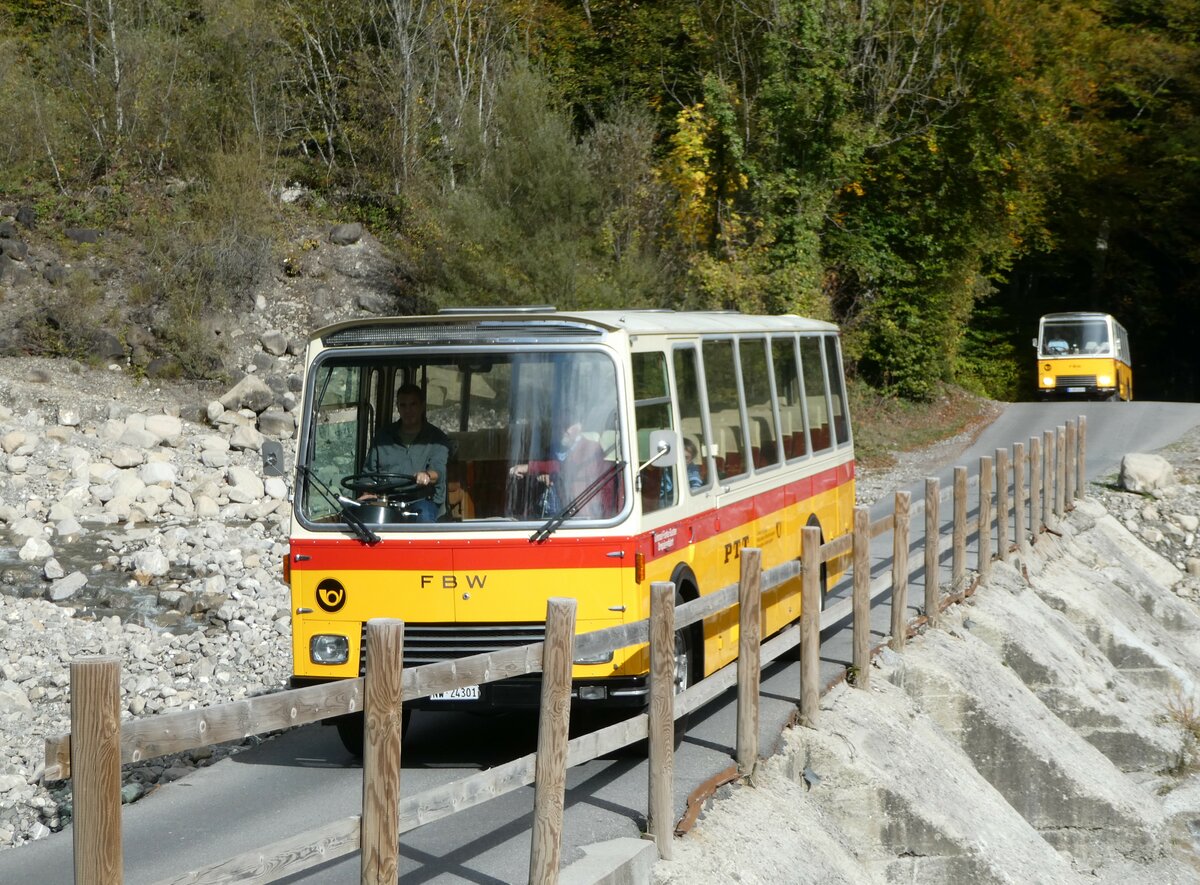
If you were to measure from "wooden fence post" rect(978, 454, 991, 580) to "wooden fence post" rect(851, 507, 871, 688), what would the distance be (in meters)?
5.15

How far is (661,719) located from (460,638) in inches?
73.2

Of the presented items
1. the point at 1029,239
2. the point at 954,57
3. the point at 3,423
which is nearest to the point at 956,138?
the point at 954,57

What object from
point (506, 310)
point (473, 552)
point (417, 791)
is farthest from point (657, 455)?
point (417, 791)

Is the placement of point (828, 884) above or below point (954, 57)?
below

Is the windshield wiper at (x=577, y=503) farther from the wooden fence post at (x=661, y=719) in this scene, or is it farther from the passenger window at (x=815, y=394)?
the passenger window at (x=815, y=394)

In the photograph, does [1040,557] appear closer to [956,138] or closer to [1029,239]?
[956,138]

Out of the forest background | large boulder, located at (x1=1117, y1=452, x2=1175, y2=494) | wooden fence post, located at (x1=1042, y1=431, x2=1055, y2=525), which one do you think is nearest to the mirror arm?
wooden fence post, located at (x1=1042, y1=431, x2=1055, y2=525)

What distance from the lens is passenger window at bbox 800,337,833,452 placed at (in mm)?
12523

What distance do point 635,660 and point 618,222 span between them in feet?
74.3

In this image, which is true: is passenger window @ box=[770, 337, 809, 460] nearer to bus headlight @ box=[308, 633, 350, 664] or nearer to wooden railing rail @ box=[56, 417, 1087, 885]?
wooden railing rail @ box=[56, 417, 1087, 885]

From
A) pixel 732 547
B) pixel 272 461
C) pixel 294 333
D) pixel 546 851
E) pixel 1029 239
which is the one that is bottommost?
pixel 546 851

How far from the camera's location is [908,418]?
35.3 metres

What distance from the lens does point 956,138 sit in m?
35.9

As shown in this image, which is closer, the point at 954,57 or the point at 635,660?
the point at 635,660
